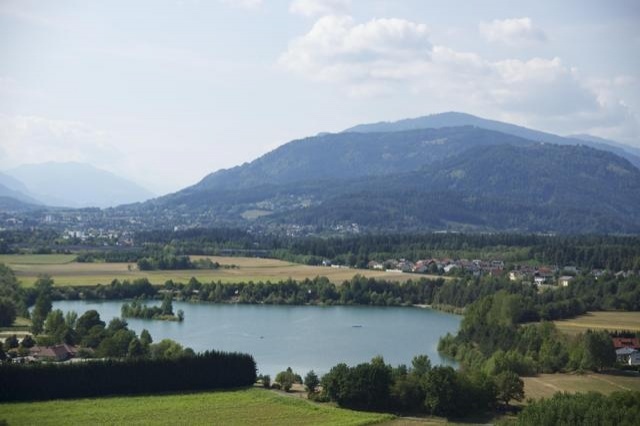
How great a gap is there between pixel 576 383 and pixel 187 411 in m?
8.97

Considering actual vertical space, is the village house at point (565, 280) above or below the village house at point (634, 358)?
above

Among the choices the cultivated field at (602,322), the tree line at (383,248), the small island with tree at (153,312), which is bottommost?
the small island with tree at (153,312)

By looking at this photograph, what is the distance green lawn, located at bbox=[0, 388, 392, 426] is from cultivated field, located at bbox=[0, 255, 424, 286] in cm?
2235

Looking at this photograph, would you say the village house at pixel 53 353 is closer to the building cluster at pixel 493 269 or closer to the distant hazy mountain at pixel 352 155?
the building cluster at pixel 493 269

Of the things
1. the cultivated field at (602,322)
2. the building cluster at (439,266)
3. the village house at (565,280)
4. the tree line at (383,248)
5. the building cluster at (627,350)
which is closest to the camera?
the building cluster at (627,350)

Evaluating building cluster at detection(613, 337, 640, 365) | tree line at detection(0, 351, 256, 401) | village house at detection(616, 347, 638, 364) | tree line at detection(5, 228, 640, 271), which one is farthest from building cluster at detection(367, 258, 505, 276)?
tree line at detection(0, 351, 256, 401)

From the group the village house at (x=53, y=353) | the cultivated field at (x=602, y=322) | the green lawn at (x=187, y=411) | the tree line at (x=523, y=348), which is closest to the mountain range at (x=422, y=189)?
the cultivated field at (x=602, y=322)

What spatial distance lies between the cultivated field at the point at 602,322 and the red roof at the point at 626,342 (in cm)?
174

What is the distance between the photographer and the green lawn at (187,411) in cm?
1714

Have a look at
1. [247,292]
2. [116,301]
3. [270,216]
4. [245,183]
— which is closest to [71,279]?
[116,301]

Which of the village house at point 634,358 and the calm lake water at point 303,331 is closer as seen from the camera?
the village house at point 634,358

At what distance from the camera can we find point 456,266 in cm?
4862

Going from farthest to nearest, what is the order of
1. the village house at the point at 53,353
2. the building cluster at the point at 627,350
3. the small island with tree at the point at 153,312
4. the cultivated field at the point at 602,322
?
1. the small island with tree at the point at 153,312
2. the cultivated field at the point at 602,322
3. the building cluster at the point at 627,350
4. the village house at the point at 53,353

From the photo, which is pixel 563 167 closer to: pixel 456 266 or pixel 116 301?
pixel 456 266
